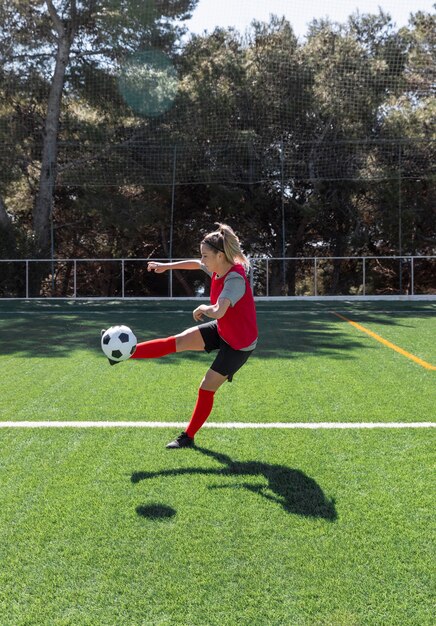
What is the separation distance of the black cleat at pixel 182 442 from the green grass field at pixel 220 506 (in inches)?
2.7

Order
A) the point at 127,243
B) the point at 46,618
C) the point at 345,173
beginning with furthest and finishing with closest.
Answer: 1. the point at 127,243
2. the point at 345,173
3. the point at 46,618

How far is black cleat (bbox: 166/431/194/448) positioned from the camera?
462 centimetres

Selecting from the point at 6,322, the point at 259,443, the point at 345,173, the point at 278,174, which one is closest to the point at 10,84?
the point at 278,174

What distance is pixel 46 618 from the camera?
95.7 inches

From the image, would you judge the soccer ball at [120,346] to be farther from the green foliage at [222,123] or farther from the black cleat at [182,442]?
the green foliage at [222,123]

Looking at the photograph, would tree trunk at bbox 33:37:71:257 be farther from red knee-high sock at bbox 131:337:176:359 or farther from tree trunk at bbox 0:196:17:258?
red knee-high sock at bbox 131:337:176:359

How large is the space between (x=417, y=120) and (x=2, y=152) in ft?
52.9

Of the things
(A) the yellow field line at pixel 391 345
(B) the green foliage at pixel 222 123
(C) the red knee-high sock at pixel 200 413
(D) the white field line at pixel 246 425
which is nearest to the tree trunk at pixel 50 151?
(B) the green foliage at pixel 222 123

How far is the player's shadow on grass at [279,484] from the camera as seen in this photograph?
3484mm

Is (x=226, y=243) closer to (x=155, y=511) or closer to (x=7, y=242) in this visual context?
(x=155, y=511)

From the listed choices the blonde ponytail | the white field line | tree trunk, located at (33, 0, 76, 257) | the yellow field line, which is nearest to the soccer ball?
the white field line

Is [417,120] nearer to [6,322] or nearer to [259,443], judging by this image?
[6,322]

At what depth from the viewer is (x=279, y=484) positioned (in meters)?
3.87

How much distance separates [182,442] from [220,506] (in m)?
1.16
